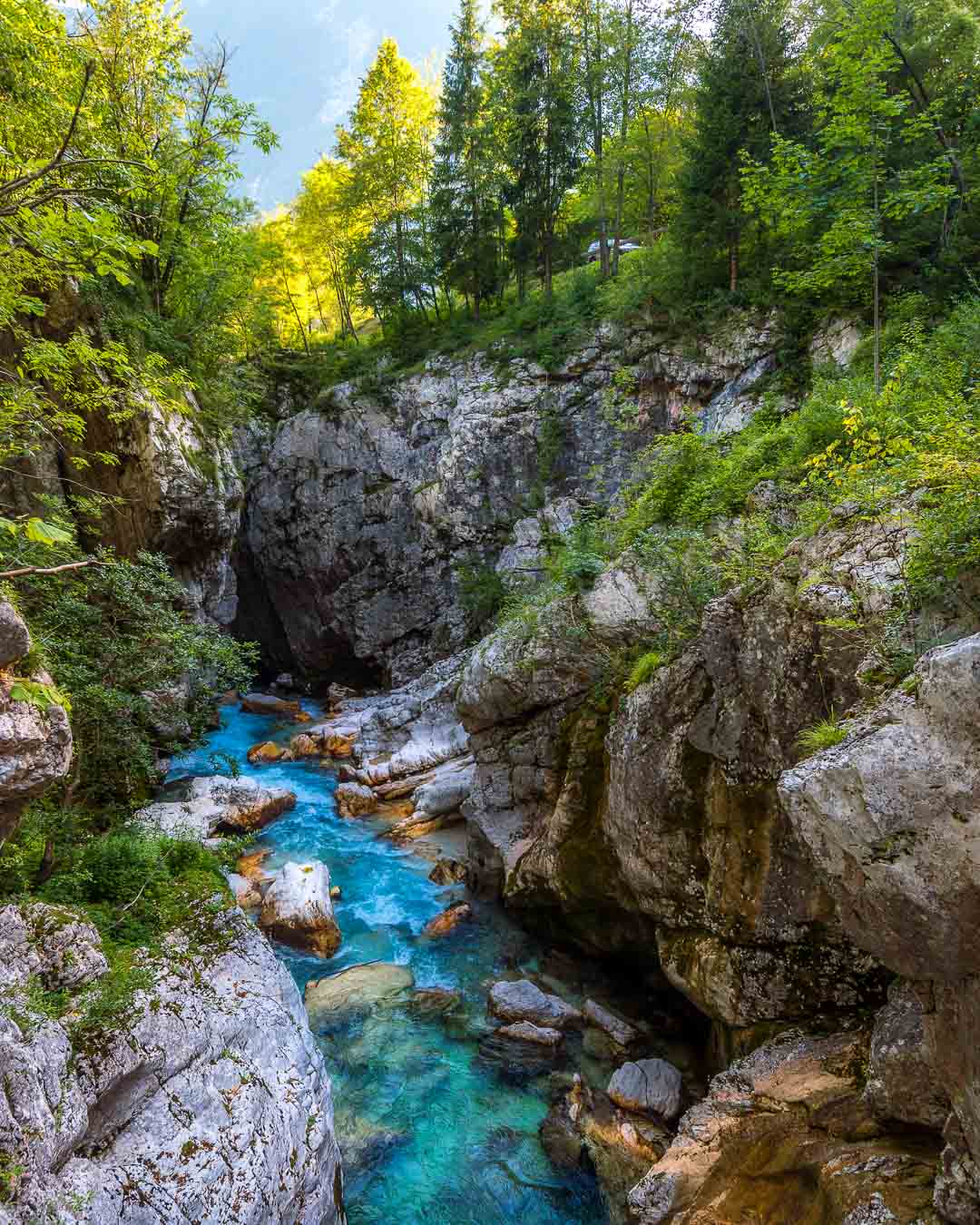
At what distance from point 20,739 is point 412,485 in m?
20.8

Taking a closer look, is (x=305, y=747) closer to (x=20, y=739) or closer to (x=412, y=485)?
(x=412, y=485)

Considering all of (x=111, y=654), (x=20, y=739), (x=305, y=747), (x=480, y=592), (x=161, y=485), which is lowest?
(x=305, y=747)

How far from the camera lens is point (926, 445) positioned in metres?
6.26

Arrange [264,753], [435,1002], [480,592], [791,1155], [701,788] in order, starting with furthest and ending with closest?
1. [480,592]
2. [264,753]
3. [435,1002]
4. [701,788]
5. [791,1155]

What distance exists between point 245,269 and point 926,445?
17.5 meters

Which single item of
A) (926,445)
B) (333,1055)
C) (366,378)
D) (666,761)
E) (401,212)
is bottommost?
(333,1055)

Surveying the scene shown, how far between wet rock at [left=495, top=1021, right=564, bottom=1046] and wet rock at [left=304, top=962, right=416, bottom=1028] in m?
1.81

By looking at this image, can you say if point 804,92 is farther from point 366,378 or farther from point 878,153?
point 366,378

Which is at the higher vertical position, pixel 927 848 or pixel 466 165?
pixel 466 165

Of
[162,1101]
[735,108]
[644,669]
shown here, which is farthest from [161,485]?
[735,108]

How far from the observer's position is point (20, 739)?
436 cm

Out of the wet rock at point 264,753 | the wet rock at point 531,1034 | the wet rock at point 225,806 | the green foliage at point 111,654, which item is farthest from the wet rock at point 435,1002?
the wet rock at point 264,753

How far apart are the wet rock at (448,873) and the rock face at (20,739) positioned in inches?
347

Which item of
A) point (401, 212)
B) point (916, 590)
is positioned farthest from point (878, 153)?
point (401, 212)
